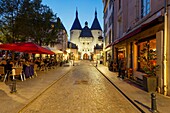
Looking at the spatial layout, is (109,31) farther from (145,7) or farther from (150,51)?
(150,51)

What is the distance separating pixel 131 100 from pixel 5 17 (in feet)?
47.2

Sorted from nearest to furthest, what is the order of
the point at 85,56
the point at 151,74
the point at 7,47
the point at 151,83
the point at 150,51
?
the point at 151,83
the point at 151,74
the point at 150,51
the point at 7,47
the point at 85,56

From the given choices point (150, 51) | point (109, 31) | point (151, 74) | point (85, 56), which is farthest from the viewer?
point (85, 56)

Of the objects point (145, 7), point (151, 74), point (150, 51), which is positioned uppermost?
point (145, 7)

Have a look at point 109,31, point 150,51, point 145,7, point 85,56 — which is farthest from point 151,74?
point 85,56

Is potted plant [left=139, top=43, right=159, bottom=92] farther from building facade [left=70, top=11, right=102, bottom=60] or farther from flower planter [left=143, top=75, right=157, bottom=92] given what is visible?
building facade [left=70, top=11, right=102, bottom=60]

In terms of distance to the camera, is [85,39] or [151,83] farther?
[85,39]

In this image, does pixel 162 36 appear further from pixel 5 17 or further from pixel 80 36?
pixel 80 36

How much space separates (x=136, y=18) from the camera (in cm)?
1356

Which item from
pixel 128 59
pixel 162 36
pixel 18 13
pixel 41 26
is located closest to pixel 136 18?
pixel 128 59

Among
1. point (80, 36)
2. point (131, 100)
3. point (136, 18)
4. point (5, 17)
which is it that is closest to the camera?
point (131, 100)

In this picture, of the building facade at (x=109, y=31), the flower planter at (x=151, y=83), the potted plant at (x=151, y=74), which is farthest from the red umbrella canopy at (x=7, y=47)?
the building facade at (x=109, y=31)

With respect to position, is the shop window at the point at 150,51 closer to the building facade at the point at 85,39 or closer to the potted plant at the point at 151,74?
the potted plant at the point at 151,74

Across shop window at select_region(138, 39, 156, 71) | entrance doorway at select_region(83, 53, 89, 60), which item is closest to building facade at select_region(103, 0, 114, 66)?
shop window at select_region(138, 39, 156, 71)
